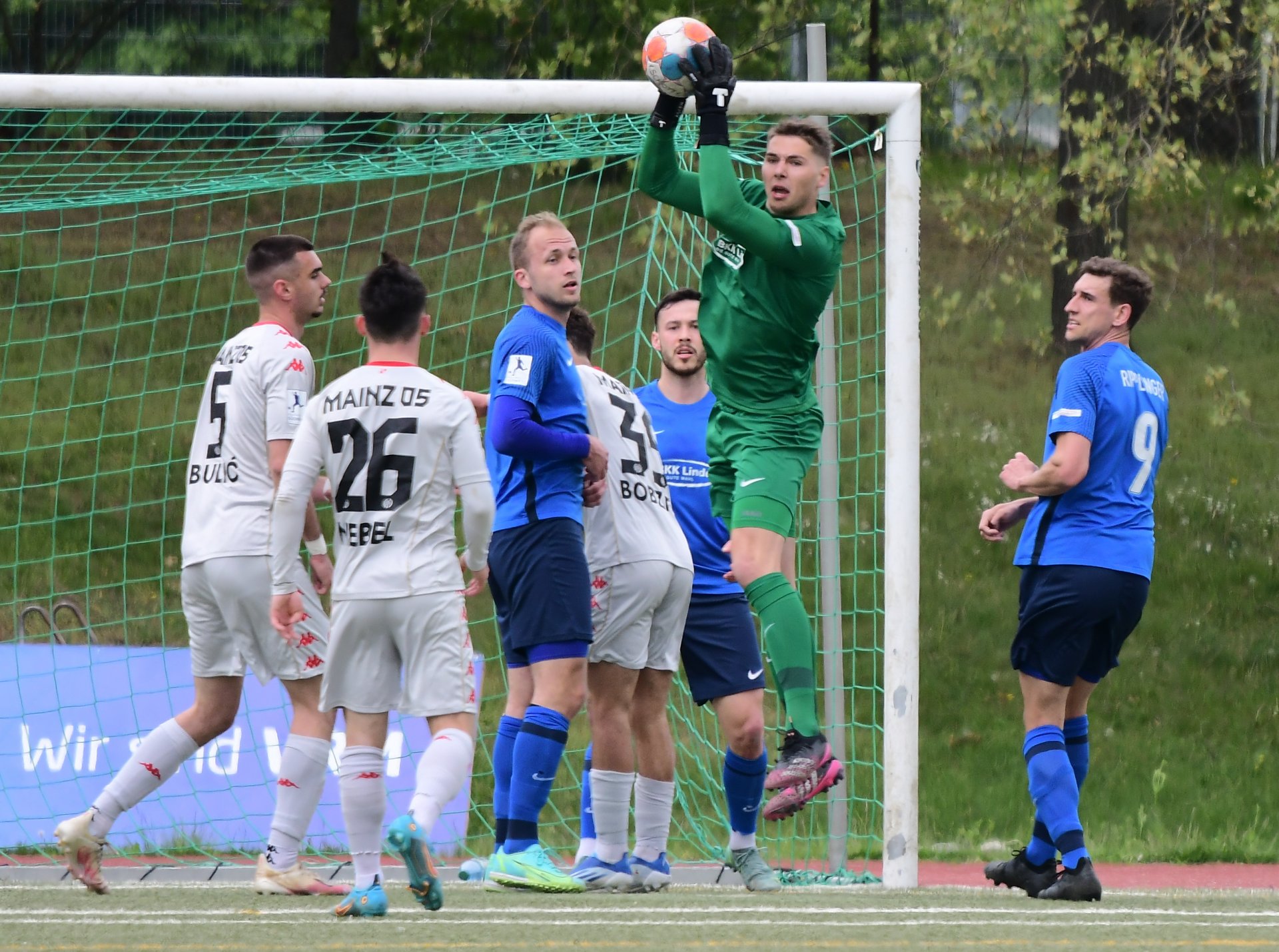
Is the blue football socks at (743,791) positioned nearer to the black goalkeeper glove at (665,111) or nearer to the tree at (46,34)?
the black goalkeeper glove at (665,111)

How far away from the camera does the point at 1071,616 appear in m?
5.27

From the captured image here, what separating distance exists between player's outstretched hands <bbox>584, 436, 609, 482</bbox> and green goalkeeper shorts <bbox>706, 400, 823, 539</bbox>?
0.35 m

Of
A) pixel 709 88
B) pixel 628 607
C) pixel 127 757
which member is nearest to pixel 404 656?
pixel 628 607

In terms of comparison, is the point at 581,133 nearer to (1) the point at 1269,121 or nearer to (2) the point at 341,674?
(2) the point at 341,674

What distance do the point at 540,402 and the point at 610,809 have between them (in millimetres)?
1336

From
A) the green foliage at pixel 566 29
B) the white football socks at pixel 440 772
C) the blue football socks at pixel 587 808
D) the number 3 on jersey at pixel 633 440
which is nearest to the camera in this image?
the white football socks at pixel 440 772

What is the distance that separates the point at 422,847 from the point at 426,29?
30.9 ft

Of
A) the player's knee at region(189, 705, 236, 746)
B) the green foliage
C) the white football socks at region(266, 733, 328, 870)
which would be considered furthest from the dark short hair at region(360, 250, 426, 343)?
the green foliage

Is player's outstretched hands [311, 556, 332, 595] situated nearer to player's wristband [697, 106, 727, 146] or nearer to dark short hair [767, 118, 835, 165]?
player's wristband [697, 106, 727, 146]

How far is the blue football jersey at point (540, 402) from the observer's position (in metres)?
5.14

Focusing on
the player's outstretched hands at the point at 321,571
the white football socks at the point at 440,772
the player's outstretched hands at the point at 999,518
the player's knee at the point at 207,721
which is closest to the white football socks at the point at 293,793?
the player's knee at the point at 207,721

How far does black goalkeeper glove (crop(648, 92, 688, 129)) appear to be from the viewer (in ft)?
16.7

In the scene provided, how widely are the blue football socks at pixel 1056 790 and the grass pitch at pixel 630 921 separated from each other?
20 cm

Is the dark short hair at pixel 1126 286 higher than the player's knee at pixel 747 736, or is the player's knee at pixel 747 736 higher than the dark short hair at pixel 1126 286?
the dark short hair at pixel 1126 286
